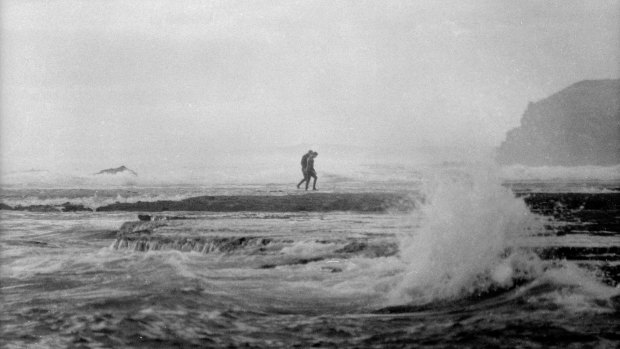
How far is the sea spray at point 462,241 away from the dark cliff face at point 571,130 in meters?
36.9

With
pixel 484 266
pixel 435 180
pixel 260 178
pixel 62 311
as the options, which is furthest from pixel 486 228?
pixel 260 178

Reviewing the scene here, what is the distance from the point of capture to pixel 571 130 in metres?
46.9

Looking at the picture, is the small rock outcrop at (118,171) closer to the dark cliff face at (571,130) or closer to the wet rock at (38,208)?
the wet rock at (38,208)

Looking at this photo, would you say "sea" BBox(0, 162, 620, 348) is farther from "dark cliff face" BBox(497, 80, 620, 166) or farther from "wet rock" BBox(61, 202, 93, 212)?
"dark cliff face" BBox(497, 80, 620, 166)

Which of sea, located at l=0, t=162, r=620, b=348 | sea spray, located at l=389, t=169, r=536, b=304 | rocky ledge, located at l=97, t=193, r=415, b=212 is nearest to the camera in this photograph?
sea, located at l=0, t=162, r=620, b=348

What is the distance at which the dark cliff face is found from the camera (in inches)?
1708

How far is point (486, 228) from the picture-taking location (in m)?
7.95

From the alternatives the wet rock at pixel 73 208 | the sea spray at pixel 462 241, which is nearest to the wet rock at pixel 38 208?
the wet rock at pixel 73 208

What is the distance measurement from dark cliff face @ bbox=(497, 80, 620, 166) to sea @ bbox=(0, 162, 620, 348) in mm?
33687

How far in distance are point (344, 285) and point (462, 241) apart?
146 cm

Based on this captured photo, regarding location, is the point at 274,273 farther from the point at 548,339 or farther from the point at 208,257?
the point at 548,339

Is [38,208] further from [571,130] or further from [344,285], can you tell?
[571,130]

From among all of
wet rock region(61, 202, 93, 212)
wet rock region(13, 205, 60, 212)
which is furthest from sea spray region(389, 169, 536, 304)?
wet rock region(13, 205, 60, 212)

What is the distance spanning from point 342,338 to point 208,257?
17.8 ft
